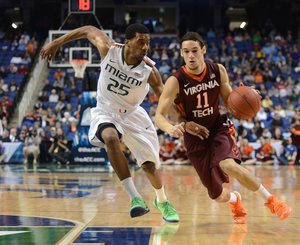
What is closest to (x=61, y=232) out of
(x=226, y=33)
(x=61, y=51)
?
(x=61, y=51)

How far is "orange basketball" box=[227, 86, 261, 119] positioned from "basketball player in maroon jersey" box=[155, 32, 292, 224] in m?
0.18

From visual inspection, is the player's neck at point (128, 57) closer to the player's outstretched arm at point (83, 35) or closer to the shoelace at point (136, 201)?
the player's outstretched arm at point (83, 35)

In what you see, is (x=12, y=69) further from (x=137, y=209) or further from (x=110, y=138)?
(x=137, y=209)

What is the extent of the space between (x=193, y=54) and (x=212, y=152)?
0.98 m

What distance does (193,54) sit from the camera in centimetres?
369

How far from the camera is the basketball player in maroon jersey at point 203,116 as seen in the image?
3.63 m

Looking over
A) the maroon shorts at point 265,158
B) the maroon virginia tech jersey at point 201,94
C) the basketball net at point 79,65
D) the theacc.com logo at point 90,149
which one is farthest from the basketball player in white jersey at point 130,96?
the maroon shorts at point 265,158

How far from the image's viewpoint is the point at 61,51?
1224 centimetres

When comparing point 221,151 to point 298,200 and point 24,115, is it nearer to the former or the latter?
point 298,200

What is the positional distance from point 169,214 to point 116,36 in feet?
56.2

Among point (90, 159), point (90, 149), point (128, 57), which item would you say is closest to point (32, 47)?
point (90, 149)

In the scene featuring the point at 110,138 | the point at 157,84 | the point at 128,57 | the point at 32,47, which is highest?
the point at 32,47

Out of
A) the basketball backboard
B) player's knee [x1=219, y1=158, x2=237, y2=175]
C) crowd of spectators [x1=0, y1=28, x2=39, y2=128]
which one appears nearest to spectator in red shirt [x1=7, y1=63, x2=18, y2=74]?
crowd of spectators [x1=0, y1=28, x2=39, y2=128]

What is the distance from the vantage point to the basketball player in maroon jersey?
11.9 ft
